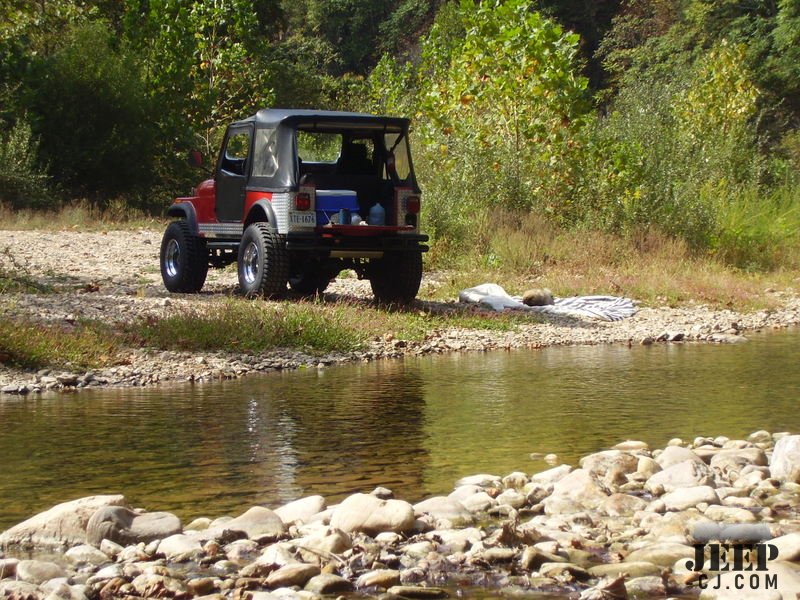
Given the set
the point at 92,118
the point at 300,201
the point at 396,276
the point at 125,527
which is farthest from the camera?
the point at 92,118

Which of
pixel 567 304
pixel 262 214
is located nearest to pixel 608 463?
pixel 262 214

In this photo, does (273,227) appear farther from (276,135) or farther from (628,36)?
(628,36)

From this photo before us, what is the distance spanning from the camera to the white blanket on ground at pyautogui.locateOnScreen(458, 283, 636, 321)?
16016mm

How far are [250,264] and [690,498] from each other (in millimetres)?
9755

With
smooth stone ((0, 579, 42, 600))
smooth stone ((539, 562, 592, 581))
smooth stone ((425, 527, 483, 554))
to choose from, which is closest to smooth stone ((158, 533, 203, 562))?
smooth stone ((0, 579, 42, 600))

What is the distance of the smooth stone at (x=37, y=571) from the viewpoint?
5.23 meters

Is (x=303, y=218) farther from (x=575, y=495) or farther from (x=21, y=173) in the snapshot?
(x=21, y=173)

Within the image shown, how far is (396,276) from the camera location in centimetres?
1576

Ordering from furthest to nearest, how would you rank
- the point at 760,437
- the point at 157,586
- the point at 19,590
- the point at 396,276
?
the point at 396,276
the point at 760,437
the point at 157,586
the point at 19,590

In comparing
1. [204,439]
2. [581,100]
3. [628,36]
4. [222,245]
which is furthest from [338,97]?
[204,439]

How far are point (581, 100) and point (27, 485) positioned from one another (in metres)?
16.5

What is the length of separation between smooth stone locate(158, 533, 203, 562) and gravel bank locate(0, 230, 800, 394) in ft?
17.7

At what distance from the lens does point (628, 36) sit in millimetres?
47125

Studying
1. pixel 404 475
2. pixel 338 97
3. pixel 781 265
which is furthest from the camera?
pixel 338 97
